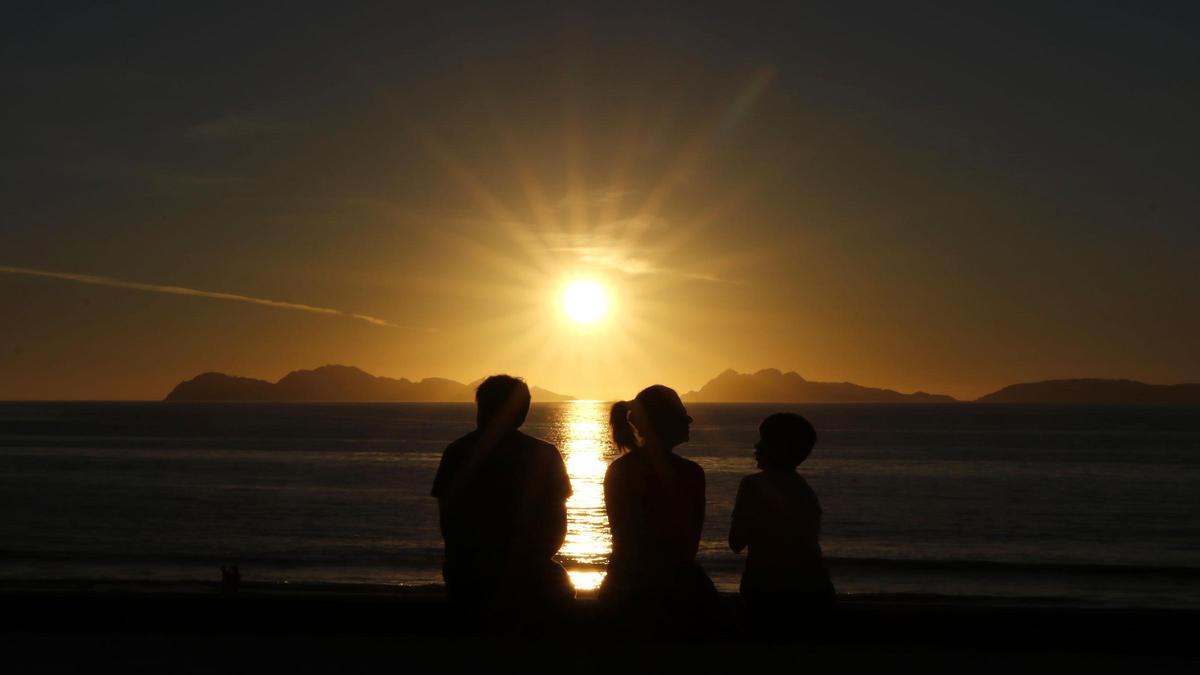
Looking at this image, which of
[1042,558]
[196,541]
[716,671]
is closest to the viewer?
[716,671]

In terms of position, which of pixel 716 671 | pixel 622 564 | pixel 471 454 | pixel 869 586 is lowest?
pixel 869 586

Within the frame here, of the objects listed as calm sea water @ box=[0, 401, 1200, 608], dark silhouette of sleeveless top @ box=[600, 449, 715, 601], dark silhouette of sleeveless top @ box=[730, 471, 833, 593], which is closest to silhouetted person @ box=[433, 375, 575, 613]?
dark silhouette of sleeveless top @ box=[600, 449, 715, 601]

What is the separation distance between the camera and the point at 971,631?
5809 mm

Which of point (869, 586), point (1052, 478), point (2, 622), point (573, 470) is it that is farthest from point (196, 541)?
point (1052, 478)

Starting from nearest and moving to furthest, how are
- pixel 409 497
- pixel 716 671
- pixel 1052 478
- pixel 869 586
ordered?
pixel 716 671, pixel 869 586, pixel 409 497, pixel 1052 478

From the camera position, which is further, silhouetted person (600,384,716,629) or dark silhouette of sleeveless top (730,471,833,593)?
dark silhouette of sleeveless top (730,471,833,593)

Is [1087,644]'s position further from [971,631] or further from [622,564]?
[622,564]

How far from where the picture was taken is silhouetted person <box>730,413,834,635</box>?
19.2ft

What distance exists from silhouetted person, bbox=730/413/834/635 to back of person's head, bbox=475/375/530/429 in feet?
4.42

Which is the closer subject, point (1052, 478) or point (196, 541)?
point (196, 541)

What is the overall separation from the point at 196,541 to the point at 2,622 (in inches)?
1394

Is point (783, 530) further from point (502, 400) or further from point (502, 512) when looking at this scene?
point (502, 400)

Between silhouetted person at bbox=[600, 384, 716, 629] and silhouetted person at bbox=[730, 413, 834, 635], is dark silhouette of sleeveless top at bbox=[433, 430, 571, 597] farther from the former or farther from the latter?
silhouetted person at bbox=[730, 413, 834, 635]

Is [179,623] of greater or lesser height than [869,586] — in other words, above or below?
above
